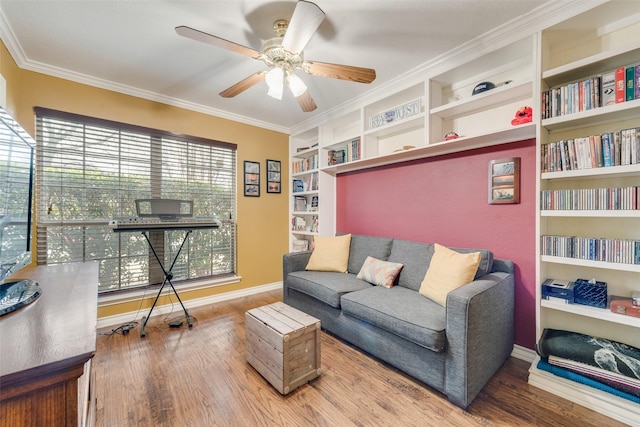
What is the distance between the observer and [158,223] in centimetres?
240

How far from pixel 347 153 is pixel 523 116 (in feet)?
5.82

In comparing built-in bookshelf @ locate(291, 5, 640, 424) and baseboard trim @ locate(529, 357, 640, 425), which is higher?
built-in bookshelf @ locate(291, 5, 640, 424)

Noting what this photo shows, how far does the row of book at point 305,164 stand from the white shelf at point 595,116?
2.57m

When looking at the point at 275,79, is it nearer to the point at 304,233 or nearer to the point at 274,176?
the point at 274,176

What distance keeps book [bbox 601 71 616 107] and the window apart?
349 cm

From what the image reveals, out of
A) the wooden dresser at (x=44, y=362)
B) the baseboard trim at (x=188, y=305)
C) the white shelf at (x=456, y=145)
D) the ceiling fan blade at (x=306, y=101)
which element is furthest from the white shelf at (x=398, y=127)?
the wooden dresser at (x=44, y=362)

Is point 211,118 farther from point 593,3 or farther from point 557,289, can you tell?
point 557,289

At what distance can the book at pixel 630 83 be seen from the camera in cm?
154

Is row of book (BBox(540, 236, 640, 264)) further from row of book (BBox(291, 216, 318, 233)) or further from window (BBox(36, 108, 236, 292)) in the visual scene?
window (BBox(36, 108, 236, 292))

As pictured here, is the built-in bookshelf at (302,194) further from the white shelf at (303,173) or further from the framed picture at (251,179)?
the framed picture at (251,179)

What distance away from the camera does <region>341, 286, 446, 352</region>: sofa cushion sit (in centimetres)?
162

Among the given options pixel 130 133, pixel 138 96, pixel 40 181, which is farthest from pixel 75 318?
pixel 138 96

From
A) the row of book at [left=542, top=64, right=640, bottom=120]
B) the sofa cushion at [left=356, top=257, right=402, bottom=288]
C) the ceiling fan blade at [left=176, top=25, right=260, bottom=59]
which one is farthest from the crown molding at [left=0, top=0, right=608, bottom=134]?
the sofa cushion at [left=356, top=257, right=402, bottom=288]

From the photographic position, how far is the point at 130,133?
111 inches
